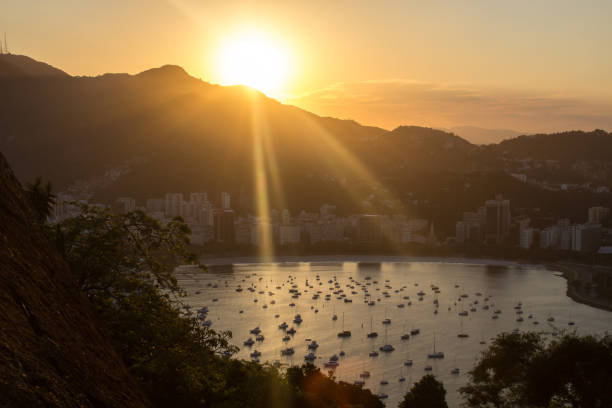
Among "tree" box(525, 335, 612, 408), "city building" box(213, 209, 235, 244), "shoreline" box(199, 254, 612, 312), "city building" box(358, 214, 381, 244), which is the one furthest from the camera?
"city building" box(358, 214, 381, 244)

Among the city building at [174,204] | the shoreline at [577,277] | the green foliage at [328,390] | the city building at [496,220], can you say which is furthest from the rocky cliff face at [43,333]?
the city building at [174,204]

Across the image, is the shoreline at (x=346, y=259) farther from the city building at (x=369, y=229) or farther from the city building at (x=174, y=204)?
the city building at (x=174, y=204)

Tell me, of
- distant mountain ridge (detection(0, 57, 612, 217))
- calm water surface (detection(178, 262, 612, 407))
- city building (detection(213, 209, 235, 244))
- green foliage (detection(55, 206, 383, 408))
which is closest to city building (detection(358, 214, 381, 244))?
calm water surface (detection(178, 262, 612, 407))

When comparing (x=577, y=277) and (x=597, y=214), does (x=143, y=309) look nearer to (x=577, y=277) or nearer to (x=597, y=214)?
(x=577, y=277)

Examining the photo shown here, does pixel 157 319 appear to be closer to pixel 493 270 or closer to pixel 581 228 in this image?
pixel 493 270

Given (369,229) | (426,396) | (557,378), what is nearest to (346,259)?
(369,229)

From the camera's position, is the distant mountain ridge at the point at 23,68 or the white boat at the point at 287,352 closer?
the white boat at the point at 287,352

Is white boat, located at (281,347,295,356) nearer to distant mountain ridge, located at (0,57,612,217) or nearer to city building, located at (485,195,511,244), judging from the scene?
city building, located at (485,195,511,244)
